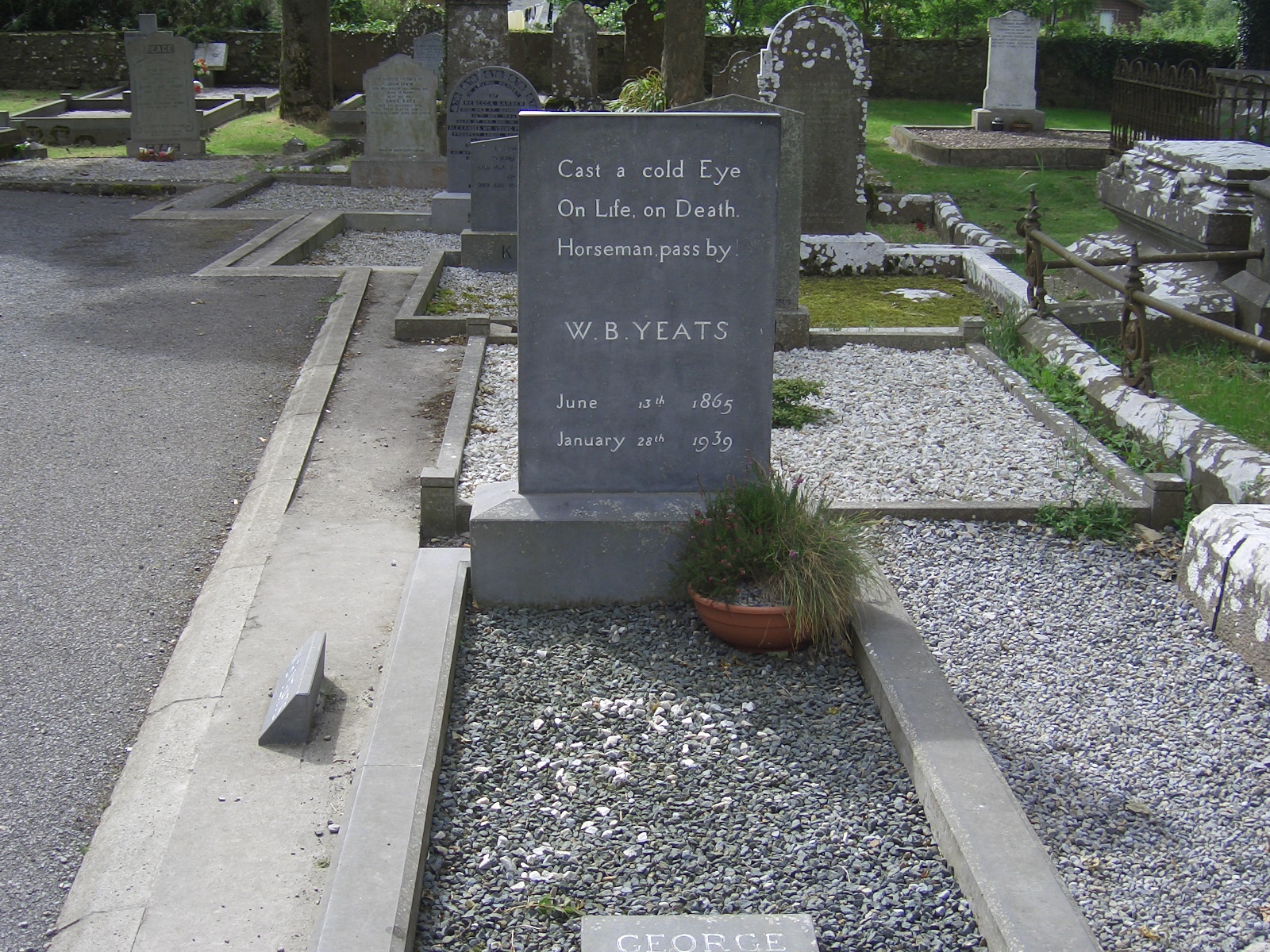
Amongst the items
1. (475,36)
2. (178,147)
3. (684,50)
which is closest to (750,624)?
(684,50)

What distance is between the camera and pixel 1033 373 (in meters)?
7.22

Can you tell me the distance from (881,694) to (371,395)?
4260 millimetres

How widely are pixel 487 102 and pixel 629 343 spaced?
8.45 meters

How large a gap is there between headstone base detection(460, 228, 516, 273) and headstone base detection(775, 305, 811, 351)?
3379 millimetres

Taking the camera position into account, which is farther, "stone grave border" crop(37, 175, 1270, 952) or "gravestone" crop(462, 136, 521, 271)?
"gravestone" crop(462, 136, 521, 271)

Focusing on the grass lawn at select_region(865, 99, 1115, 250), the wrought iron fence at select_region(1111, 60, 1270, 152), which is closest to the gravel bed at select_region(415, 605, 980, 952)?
the grass lawn at select_region(865, 99, 1115, 250)

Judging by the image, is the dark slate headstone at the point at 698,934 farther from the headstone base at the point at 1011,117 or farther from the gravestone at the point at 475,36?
the headstone base at the point at 1011,117

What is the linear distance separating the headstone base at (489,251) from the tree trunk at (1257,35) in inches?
766

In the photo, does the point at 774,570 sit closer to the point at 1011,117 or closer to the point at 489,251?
the point at 489,251

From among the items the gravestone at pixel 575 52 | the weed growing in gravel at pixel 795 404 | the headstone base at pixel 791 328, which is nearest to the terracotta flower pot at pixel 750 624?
the weed growing in gravel at pixel 795 404

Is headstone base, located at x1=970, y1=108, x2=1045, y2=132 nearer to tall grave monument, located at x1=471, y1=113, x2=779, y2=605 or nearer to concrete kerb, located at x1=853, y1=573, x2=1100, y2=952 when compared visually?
tall grave monument, located at x1=471, y1=113, x2=779, y2=605

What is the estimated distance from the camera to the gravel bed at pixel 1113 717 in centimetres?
299

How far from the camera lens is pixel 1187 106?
55.0ft

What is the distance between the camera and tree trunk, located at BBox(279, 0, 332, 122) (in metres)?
21.6
